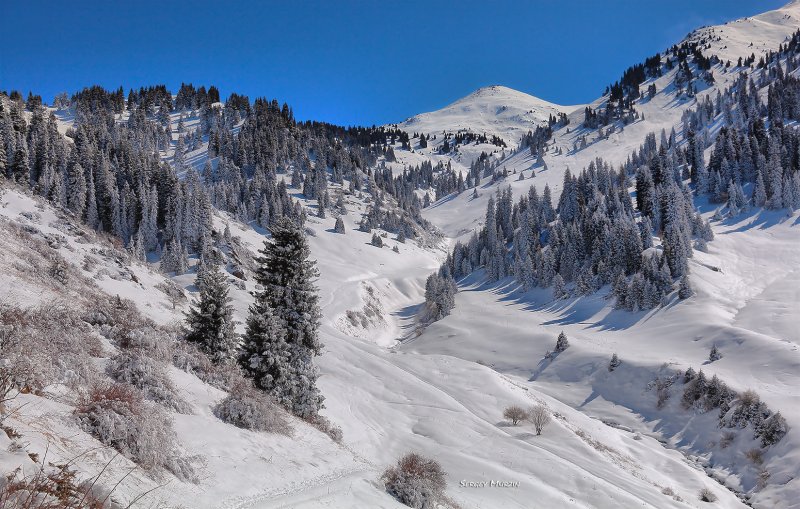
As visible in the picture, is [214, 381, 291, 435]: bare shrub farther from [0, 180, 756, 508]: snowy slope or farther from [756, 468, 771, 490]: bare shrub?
[756, 468, 771, 490]: bare shrub

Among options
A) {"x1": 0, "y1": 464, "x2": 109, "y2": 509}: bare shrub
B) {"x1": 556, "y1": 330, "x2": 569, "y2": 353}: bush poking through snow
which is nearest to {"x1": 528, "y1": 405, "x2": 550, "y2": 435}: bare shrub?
{"x1": 556, "y1": 330, "x2": 569, "y2": 353}: bush poking through snow

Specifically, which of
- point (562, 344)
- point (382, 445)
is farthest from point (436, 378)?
point (382, 445)

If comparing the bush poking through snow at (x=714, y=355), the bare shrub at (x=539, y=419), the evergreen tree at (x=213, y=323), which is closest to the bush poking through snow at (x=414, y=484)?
the evergreen tree at (x=213, y=323)

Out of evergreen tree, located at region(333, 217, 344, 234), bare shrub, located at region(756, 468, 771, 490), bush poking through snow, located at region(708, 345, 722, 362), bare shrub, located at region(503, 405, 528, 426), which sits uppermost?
evergreen tree, located at region(333, 217, 344, 234)

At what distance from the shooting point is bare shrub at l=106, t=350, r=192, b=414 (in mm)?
13250

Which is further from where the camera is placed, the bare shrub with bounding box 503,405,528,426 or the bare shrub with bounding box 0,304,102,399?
the bare shrub with bounding box 503,405,528,426

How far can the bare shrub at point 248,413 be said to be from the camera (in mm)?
14484

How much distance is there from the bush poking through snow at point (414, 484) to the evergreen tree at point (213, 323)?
30.3 feet

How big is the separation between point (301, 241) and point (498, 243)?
94447 mm

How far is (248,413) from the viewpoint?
14.6 m

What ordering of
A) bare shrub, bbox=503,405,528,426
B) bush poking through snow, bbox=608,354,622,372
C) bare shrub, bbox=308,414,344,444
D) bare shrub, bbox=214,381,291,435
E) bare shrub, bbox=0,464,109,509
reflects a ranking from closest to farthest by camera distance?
bare shrub, bbox=0,464,109,509 → bare shrub, bbox=214,381,291,435 → bare shrub, bbox=308,414,344,444 → bare shrub, bbox=503,405,528,426 → bush poking through snow, bbox=608,354,622,372

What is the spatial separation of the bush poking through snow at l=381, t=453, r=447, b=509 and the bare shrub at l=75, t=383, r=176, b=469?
7086 mm

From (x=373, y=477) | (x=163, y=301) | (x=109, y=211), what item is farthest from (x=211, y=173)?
(x=373, y=477)

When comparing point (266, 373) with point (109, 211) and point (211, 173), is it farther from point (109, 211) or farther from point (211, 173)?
point (211, 173)
